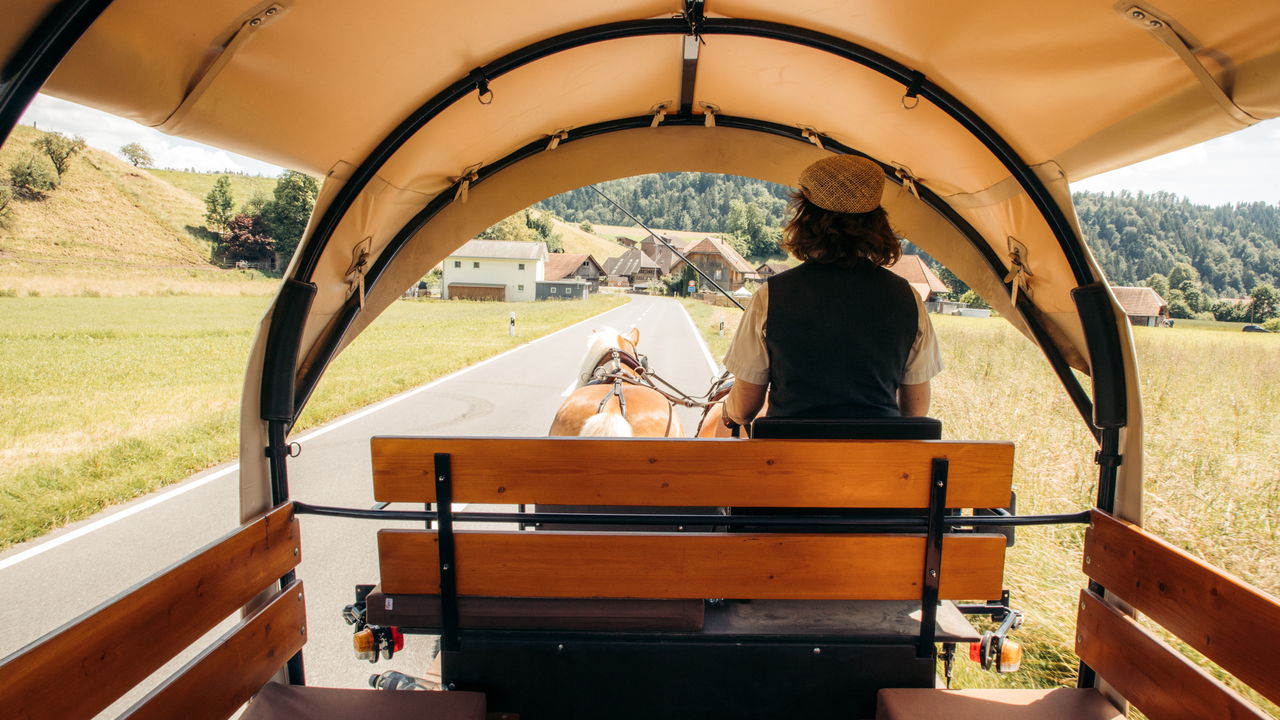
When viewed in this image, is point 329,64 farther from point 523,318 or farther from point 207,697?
point 523,318

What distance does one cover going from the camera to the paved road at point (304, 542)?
352 cm

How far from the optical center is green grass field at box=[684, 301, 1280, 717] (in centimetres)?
378

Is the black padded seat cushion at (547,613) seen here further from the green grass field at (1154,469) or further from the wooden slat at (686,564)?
the green grass field at (1154,469)

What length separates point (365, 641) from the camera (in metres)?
2.20

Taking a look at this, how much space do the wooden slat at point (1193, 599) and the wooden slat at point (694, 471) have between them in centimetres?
48

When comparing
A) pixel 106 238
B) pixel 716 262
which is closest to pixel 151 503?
pixel 106 238

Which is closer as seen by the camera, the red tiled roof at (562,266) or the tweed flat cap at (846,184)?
the tweed flat cap at (846,184)

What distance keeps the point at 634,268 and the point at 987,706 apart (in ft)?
293

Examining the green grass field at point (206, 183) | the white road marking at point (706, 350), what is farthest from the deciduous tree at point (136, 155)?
the white road marking at point (706, 350)

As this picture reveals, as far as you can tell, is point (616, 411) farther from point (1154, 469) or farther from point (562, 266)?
point (562, 266)

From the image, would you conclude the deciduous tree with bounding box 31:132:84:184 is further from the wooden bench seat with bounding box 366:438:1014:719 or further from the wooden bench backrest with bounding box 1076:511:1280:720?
the wooden bench backrest with bounding box 1076:511:1280:720

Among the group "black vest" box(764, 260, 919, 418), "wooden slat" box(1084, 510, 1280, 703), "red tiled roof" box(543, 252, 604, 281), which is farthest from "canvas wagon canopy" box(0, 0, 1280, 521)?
"red tiled roof" box(543, 252, 604, 281)

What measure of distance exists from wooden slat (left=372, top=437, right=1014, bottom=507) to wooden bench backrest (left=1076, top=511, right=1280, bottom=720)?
493 millimetres

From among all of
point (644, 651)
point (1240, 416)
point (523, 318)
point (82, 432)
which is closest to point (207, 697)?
point (644, 651)
